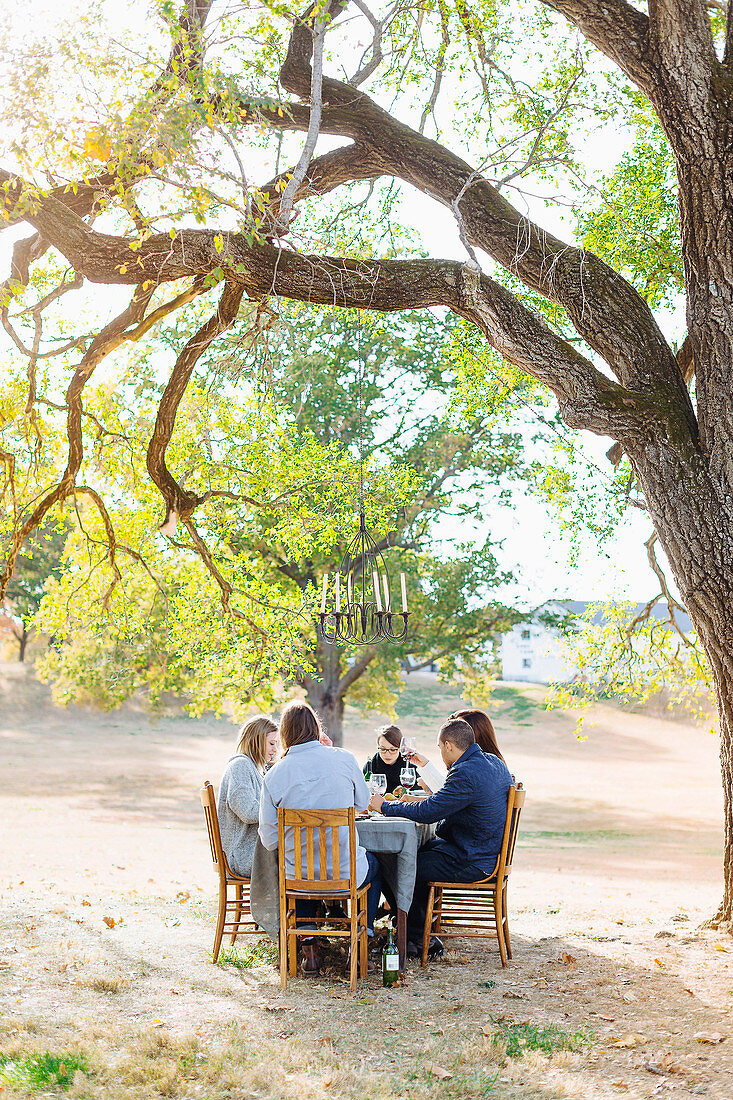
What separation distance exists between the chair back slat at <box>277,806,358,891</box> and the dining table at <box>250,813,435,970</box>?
0.33 meters

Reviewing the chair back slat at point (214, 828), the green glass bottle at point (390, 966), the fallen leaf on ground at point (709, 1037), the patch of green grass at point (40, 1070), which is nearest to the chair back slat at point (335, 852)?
the green glass bottle at point (390, 966)

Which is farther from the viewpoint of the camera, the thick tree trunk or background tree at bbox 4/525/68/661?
background tree at bbox 4/525/68/661

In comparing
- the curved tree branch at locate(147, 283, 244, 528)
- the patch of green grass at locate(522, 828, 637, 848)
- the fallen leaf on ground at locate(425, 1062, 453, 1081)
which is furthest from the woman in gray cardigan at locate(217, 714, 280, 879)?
the patch of green grass at locate(522, 828, 637, 848)

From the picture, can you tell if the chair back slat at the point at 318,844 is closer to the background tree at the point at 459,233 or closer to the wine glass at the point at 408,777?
the wine glass at the point at 408,777

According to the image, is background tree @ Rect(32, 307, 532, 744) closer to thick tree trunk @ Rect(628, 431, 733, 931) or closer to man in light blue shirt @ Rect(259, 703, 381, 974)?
thick tree trunk @ Rect(628, 431, 733, 931)

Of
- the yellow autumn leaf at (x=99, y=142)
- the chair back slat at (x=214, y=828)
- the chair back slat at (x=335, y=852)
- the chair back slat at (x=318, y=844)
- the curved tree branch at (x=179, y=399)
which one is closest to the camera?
the yellow autumn leaf at (x=99, y=142)

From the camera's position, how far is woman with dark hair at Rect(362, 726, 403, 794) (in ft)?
22.3

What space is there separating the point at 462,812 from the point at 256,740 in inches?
53.7

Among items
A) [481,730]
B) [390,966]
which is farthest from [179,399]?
[390,966]

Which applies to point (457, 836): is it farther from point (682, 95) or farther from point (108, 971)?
point (682, 95)

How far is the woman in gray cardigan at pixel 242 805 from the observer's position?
5.55 m

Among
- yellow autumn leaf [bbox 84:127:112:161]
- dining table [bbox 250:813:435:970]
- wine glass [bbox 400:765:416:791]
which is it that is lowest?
dining table [bbox 250:813:435:970]

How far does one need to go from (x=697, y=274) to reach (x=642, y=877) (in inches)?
419

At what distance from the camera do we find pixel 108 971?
17.3ft
